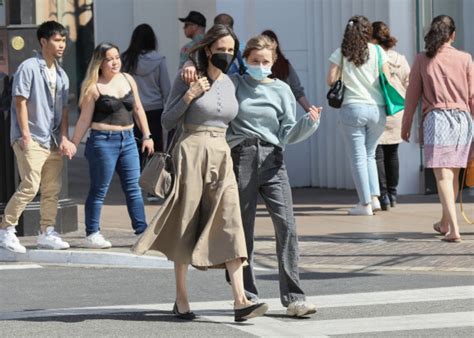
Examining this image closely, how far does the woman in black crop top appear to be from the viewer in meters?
11.6

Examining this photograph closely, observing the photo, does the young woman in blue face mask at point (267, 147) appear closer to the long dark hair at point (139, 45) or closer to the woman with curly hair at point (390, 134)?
the woman with curly hair at point (390, 134)

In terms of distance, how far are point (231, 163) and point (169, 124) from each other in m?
0.44

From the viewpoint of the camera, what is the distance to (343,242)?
475 inches

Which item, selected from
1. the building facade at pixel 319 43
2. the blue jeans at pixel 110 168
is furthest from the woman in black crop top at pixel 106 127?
the building facade at pixel 319 43

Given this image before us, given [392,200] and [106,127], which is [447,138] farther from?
[392,200]

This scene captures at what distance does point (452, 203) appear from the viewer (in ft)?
38.4

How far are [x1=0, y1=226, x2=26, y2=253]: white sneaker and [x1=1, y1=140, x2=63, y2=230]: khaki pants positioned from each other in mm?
52

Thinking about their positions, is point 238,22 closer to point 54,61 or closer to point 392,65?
point 392,65

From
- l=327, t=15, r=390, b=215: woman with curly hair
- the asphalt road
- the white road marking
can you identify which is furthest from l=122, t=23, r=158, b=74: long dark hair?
the white road marking

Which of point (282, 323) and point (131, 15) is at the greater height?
point (131, 15)

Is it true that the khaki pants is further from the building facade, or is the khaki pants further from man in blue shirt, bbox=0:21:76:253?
the building facade

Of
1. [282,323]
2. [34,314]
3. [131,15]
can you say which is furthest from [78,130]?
[131,15]

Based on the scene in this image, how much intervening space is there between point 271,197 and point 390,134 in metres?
5.89

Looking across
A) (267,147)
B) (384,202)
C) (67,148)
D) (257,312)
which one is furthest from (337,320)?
(384,202)
